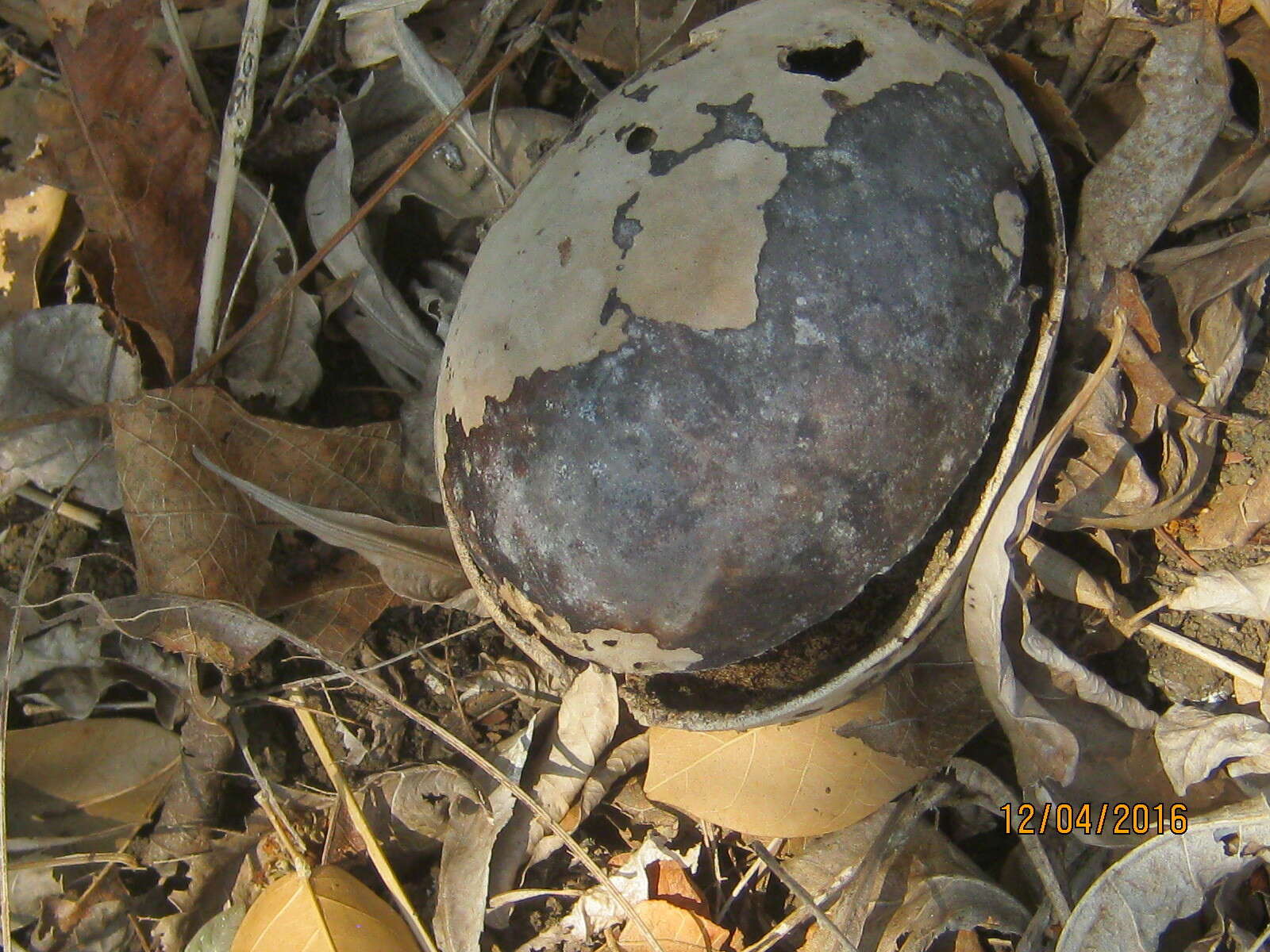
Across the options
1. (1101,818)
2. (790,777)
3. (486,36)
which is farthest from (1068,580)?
(486,36)

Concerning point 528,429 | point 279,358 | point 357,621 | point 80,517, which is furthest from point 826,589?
point 80,517

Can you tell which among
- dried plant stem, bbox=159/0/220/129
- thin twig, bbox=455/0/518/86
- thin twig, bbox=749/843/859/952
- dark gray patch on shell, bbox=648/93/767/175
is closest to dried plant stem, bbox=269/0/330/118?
dried plant stem, bbox=159/0/220/129

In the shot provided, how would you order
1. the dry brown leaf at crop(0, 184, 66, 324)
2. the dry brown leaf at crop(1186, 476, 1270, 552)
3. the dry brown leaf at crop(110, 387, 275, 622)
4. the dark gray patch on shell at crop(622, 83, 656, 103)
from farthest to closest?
1. the dry brown leaf at crop(0, 184, 66, 324)
2. the dry brown leaf at crop(110, 387, 275, 622)
3. the dry brown leaf at crop(1186, 476, 1270, 552)
4. the dark gray patch on shell at crop(622, 83, 656, 103)

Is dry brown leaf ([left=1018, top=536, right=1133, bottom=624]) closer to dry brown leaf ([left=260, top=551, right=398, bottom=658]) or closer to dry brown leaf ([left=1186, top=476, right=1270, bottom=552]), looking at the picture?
dry brown leaf ([left=1186, top=476, right=1270, bottom=552])

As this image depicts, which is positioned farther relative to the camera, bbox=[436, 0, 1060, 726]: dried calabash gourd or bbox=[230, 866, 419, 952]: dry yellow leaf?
bbox=[230, 866, 419, 952]: dry yellow leaf

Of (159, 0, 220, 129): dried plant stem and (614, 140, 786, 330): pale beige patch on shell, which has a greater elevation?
(159, 0, 220, 129): dried plant stem

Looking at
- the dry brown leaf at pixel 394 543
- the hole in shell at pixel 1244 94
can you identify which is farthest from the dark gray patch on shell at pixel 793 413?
the hole in shell at pixel 1244 94
